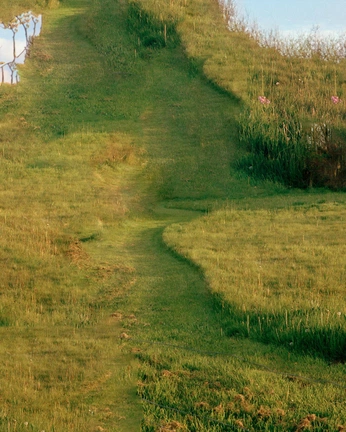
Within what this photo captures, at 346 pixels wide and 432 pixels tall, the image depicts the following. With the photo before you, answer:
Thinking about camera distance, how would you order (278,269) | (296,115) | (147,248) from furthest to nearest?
(296,115) < (147,248) < (278,269)

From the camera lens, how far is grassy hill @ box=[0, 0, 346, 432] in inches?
176

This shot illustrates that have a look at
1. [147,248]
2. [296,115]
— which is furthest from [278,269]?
[296,115]

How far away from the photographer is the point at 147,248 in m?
8.21

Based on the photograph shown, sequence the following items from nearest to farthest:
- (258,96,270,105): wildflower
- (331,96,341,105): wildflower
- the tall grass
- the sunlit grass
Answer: the sunlit grass
the tall grass
(258,96,270,105): wildflower
(331,96,341,105): wildflower

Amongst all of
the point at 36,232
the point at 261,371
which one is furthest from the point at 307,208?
the point at 261,371

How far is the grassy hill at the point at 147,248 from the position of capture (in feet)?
14.6

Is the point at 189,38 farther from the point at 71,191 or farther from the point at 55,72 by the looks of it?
the point at 71,191

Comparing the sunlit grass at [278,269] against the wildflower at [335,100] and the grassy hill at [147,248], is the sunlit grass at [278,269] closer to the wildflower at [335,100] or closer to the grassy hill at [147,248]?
the grassy hill at [147,248]

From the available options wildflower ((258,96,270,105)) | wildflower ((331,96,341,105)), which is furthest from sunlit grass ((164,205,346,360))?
wildflower ((331,96,341,105))

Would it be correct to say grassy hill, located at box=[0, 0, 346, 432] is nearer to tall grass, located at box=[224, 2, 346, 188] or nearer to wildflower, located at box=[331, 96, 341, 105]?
tall grass, located at box=[224, 2, 346, 188]

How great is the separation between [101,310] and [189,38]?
10.8m

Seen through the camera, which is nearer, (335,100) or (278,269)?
(278,269)

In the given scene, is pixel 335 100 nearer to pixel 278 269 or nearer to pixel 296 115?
pixel 296 115

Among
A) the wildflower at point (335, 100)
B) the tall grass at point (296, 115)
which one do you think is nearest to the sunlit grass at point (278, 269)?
the tall grass at point (296, 115)
